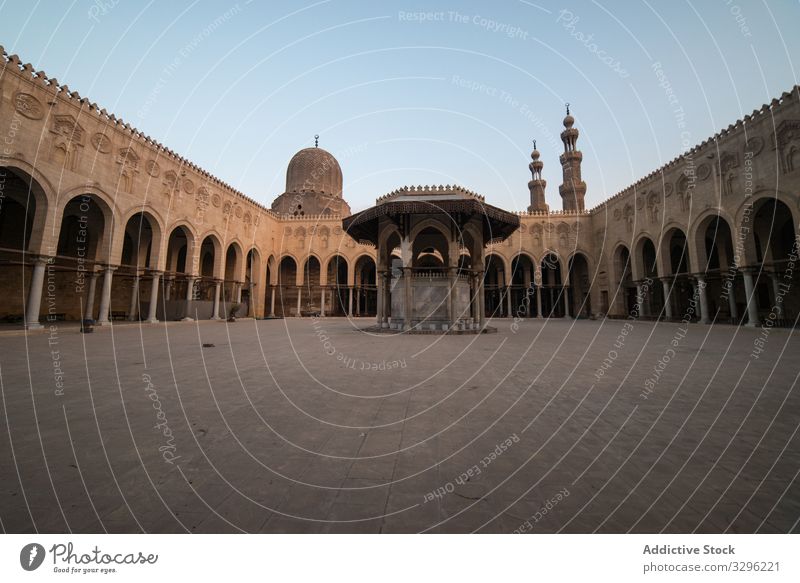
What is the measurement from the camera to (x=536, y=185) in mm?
43469

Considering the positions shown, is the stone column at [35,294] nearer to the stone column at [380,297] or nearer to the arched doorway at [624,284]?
the stone column at [380,297]

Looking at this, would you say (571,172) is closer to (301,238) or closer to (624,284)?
(624,284)

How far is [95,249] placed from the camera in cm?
1859

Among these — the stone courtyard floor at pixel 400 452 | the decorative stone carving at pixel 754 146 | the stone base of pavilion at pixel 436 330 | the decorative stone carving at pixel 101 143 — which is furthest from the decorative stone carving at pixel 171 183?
the decorative stone carving at pixel 754 146

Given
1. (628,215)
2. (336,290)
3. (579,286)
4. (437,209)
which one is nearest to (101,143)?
(437,209)

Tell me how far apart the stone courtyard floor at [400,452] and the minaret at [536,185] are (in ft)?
137

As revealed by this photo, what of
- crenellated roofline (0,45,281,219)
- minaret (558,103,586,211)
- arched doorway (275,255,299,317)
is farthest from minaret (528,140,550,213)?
crenellated roofline (0,45,281,219)

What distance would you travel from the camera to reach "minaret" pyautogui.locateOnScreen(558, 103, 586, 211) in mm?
36656

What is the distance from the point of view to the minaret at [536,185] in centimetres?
4291

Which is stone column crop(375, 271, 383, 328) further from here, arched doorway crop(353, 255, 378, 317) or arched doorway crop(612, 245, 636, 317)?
arched doorway crop(612, 245, 636, 317)

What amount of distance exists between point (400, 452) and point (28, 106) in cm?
2092

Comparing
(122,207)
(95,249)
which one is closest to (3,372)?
(122,207)
